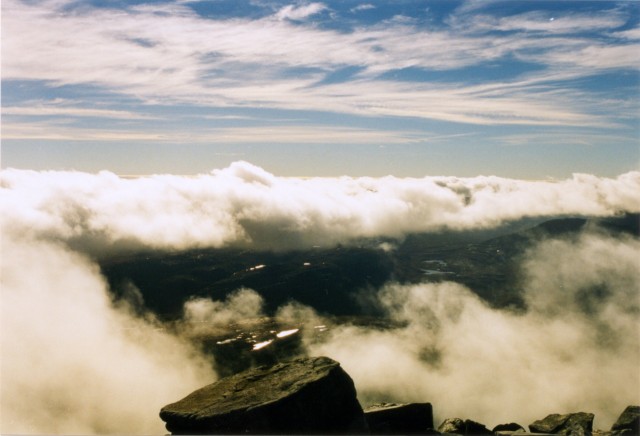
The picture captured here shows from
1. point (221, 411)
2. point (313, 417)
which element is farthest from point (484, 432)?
point (221, 411)

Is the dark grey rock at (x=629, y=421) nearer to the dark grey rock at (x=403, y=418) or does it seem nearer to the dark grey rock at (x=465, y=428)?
the dark grey rock at (x=465, y=428)

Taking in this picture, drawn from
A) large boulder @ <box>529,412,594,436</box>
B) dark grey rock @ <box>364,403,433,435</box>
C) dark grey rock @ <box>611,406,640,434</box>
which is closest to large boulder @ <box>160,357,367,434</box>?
dark grey rock @ <box>364,403,433,435</box>

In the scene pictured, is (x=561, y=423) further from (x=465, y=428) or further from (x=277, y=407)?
(x=277, y=407)

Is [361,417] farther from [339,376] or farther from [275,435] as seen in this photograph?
[275,435]

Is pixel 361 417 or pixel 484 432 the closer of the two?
pixel 361 417

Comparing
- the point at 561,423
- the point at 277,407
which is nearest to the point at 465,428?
the point at 561,423
